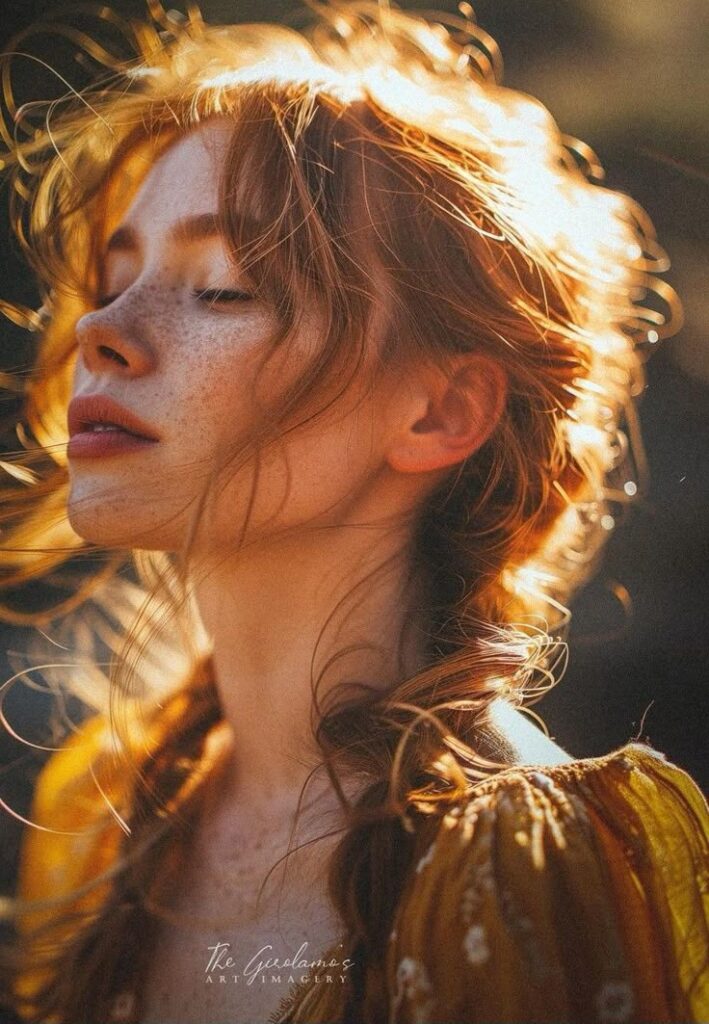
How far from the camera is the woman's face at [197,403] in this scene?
0.69 metres

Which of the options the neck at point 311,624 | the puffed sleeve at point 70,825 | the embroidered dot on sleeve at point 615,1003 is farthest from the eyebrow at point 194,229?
the embroidered dot on sleeve at point 615,1003

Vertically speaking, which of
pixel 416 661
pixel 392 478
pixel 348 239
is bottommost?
pixel 416 661

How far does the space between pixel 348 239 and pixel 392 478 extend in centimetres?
18

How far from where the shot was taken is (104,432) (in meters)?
0.72

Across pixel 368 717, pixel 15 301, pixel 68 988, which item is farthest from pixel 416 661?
pixel 15 301

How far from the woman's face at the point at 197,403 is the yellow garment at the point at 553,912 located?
26 centimetres

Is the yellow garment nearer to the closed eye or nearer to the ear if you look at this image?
the ear

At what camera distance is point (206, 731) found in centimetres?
83

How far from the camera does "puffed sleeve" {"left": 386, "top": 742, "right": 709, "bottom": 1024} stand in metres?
0.57

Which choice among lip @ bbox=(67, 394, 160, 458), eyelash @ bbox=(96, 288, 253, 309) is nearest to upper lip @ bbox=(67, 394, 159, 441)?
lip @ bbox=(67, 394, 160, 458)

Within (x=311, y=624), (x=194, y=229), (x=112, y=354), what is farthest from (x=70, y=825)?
(x=194, y=229)

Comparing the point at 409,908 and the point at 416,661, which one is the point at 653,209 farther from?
the point at 409,908

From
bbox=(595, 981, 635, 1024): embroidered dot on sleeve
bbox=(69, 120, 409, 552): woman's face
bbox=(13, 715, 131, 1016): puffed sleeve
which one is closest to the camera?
bbox=(595, 981, 635, 1024): embroidered dot on sleeve

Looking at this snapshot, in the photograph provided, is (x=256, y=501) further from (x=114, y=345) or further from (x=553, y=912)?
(x=553, y=912)
